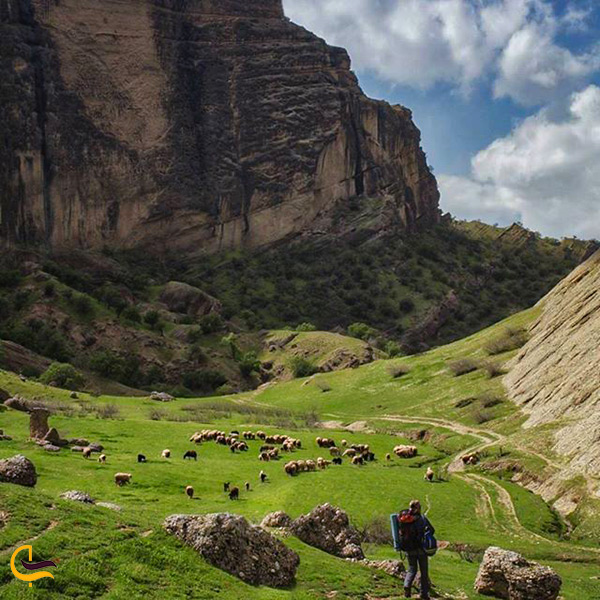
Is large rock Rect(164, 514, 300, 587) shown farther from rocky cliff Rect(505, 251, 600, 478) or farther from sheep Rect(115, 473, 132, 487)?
rocky cliff Rect(505, 251, 600, 478)

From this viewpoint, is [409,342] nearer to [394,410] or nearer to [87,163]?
[394,410]

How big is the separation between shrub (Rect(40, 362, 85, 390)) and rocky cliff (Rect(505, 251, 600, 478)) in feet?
194

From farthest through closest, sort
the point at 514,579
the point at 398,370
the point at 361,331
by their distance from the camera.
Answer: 1. the point at 361,331
2. the point at 398,370
3. the point at 514,579

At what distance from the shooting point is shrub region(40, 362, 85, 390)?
312ft

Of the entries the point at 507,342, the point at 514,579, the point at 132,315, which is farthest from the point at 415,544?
the point at 132,315

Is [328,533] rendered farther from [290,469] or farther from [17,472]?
[290,469]

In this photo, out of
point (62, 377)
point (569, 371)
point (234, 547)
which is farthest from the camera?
point (62, 377)

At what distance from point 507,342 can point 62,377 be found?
2386 inches

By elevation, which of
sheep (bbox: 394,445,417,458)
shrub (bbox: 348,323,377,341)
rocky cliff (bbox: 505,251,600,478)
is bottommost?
sheep (bbox: 394,445,417,458)

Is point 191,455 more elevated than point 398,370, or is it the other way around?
point 398,370

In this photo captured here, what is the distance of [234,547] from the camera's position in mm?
18656

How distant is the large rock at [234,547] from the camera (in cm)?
1852

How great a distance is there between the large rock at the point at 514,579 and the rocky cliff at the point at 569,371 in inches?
872

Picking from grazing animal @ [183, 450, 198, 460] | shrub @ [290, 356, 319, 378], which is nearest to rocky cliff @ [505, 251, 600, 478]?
grazing animal @ [183, 450, 198, 460]
